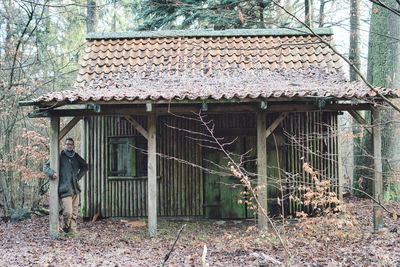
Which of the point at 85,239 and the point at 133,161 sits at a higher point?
the point at 133,161

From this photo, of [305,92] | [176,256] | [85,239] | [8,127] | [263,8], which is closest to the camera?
[176,256]

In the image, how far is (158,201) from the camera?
33.7ft

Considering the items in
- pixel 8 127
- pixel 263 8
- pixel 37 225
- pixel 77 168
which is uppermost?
pixel 263 8

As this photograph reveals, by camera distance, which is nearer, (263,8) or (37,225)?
(37,225)

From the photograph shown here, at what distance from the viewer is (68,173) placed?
8453 mm

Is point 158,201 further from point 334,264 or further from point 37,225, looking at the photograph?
point 334,264

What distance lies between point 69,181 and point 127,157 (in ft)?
7.27

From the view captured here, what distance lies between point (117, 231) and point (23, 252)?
7.81ft

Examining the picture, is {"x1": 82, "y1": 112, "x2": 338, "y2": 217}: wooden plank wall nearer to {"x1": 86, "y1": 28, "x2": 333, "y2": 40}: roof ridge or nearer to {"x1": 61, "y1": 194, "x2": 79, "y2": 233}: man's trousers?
{"x1": 61, "y1": 194, "x2": 79, "y2": 233}: man's trousers

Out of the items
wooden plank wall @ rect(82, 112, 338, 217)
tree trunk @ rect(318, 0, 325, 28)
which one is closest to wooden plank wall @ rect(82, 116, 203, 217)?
wooden plank wall @ rect(82, 112, 338, 217)

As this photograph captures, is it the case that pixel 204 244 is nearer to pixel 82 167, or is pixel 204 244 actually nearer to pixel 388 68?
pixel 82 167

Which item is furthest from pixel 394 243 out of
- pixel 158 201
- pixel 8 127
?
pixel 8 127

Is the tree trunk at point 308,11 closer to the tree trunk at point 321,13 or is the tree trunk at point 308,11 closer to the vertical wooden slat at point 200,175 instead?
the tree trunk at point 321,13

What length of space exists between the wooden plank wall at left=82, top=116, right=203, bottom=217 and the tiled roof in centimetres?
130
